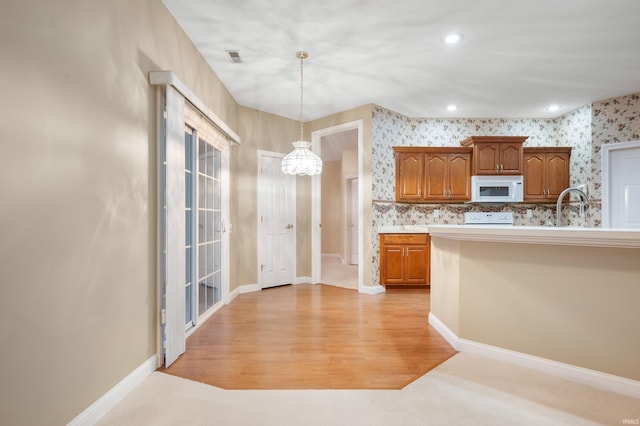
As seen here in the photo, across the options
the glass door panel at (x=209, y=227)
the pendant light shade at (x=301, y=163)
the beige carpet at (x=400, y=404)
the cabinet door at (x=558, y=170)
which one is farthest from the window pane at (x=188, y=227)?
the cabinet door at (x=558, y=170)

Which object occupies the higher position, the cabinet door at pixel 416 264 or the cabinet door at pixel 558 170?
the cabinet door at pixel 558 170

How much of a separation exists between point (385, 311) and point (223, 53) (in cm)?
334

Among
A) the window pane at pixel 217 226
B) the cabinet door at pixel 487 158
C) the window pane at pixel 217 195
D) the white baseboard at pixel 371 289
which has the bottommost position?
the white baseboard at pixel 371 289

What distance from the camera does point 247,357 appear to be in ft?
7.57

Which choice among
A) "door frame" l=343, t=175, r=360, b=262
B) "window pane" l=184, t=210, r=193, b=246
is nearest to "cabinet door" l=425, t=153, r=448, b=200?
"door frame" l=343, t=175, r=360, b=262

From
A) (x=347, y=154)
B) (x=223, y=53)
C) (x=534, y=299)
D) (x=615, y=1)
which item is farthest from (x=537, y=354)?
(x=347, y=154)

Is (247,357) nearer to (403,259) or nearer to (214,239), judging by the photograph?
(214,239)

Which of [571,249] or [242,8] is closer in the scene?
[571,249]

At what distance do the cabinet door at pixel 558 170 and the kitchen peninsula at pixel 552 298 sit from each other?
3509mm

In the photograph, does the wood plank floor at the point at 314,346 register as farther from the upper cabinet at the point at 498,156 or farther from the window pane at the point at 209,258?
the upper cabinet at the point at 498,156

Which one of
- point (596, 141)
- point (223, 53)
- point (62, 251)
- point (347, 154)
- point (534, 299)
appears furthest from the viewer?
point (347, 154)

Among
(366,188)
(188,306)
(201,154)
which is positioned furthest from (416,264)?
(201,154)

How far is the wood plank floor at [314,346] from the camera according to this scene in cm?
200

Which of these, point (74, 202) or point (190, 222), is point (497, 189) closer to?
point (190, 222)
